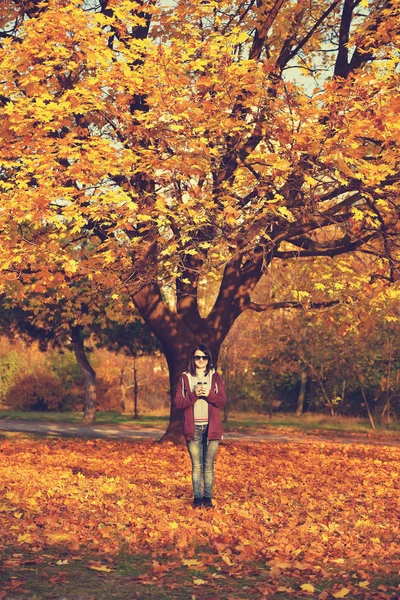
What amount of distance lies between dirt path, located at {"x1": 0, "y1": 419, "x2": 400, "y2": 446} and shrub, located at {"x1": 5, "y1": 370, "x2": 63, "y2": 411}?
29.9 feet

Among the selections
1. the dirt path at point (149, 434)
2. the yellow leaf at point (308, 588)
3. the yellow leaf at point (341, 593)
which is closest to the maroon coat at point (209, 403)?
the yellow leaf at point (308, 588)

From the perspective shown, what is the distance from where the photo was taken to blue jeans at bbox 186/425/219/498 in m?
9.79

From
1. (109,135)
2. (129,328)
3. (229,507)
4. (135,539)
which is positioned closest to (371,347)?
(129,328)

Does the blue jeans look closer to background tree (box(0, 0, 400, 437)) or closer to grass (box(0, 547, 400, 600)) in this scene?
grass (box(0, 547, 400, 600))

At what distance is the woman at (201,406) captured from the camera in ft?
31.5

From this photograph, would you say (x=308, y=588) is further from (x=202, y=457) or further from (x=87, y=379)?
(x=87, y=379)

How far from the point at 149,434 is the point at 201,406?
1522cm

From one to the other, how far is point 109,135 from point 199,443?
6.94m

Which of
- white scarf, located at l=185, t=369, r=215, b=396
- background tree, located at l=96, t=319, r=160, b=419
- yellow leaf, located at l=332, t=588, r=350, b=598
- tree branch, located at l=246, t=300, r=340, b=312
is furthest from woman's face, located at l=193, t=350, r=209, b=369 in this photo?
background tree, located at l=96, t=319, r=160, b=419

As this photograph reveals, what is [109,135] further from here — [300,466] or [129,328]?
[129,328]

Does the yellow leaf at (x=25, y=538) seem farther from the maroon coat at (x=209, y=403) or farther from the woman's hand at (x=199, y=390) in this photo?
the woman's hand at (x=199, y=390)

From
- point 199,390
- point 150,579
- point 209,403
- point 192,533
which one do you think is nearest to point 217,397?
point 209,403

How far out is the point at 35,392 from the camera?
3844cm

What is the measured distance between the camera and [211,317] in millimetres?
17984
